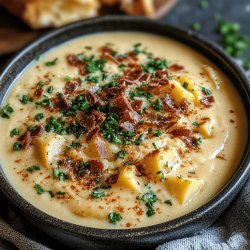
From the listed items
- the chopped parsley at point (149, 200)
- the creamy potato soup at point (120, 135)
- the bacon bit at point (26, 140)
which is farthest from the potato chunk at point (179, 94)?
the bacon bit at point (26, 140)

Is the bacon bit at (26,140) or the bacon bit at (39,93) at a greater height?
the bacon bit at (39,93)

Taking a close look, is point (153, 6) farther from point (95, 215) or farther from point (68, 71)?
point (95, 215)

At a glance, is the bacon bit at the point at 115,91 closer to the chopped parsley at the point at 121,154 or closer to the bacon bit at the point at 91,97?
the bacon bit at the point at 91,97

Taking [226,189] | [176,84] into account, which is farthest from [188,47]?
[226,189]

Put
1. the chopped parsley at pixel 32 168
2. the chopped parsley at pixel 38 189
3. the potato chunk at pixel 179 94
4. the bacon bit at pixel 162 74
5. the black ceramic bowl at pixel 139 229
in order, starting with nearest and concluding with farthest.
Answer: the black ceramic bowl at pixel 139 229 → the chopped parsley at pixel 38 189 → the chopped parsley at pixel 32 168 → the potato chunk at pixel 179 94 → the bacon bit at pixel 162 74

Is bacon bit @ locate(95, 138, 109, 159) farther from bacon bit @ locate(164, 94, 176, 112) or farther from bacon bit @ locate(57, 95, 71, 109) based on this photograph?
bacon bit @ locate(164, 94, 176, 112)

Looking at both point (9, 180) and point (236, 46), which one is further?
point (236, 46)

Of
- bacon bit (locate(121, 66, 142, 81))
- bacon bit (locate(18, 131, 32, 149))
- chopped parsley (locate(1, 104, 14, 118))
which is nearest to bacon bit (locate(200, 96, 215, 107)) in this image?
bacon bit (locate(121, 66, 142, 81))

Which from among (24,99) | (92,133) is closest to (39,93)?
(24,99)
